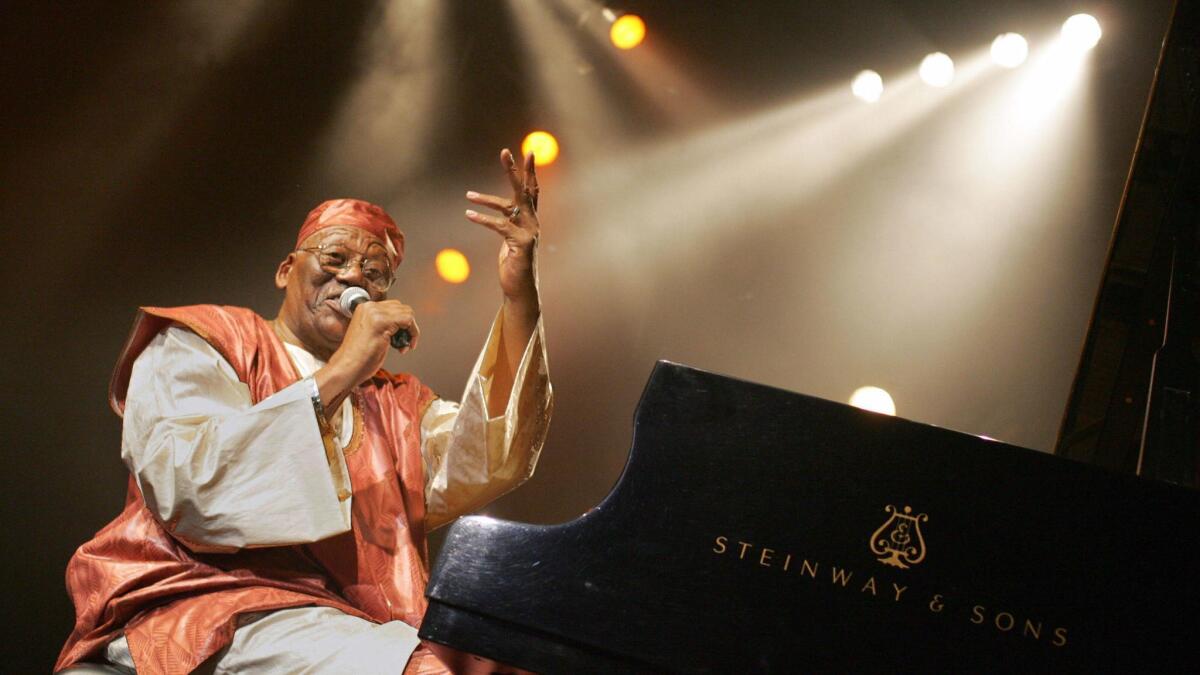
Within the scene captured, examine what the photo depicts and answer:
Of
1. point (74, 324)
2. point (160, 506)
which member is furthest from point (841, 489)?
point (74, 324)

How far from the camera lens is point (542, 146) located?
359 centimetres

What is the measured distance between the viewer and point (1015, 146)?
3.60 meters

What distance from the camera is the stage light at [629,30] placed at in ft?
12.1

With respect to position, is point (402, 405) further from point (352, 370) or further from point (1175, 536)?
point (1175, 536)

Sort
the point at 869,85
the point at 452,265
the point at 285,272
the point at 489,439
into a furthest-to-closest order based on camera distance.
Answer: the point at 869,85 → the point at 452,265 → the point at 285,272 → the point at 489,439

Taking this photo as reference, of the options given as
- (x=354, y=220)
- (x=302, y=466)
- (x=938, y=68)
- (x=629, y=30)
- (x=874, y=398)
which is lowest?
(x=302, y=466)

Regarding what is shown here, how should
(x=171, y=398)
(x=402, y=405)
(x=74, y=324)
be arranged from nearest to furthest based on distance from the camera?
(x=171, y=398), (x=402, y=405), (x=74, y=324)

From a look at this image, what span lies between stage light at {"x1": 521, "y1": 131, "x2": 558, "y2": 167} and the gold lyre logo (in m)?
2.79

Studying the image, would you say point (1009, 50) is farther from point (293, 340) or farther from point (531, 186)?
point (293, 340)

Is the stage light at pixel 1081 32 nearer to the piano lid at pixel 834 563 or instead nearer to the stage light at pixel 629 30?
A: the stage light at pixel 629 30

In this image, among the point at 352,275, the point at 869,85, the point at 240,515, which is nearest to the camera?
the point at 240,515

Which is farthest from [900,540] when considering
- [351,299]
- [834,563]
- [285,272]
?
[285,272]

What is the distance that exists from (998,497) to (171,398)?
1.40m

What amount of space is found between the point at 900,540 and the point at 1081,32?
3202mm
